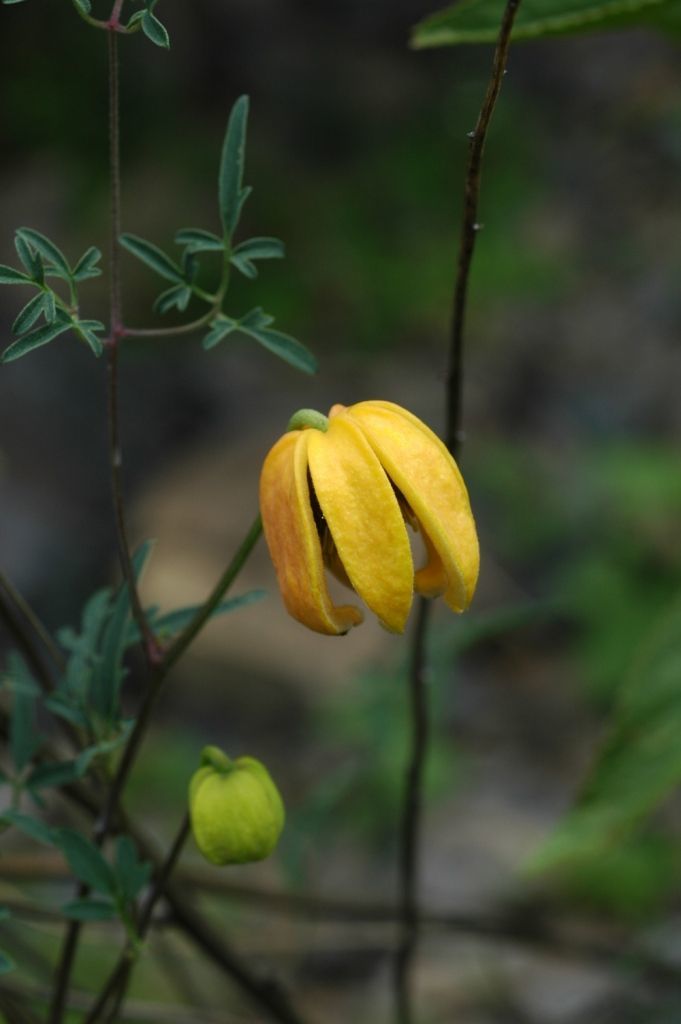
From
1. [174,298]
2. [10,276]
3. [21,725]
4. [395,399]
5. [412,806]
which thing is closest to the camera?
[10,276]

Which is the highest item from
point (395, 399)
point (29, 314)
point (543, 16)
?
point (395, 399)

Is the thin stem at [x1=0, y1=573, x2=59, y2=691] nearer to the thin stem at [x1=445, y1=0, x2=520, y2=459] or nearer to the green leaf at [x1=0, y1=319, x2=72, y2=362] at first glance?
the green leaf at [x1=0, y1=319, x2=72, y2=362]

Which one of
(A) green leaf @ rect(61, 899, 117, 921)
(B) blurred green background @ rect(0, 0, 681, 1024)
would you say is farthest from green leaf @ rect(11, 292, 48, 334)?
(B) blurred green background @ rect(0, 0, 681, 1024)

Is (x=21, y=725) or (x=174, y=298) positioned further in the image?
(x=21, y=725)

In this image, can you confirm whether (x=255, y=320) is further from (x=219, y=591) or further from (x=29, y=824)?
(x=29, y=824)

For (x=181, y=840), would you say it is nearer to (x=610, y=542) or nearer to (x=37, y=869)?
(x=37, y=869)

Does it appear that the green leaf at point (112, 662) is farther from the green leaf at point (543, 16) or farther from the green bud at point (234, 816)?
the green leaf at point (543, 16)

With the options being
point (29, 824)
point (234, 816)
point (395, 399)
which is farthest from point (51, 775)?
point (395, 399)

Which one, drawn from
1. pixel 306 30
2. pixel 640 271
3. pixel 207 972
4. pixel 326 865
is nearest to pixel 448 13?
pixel 207 972
